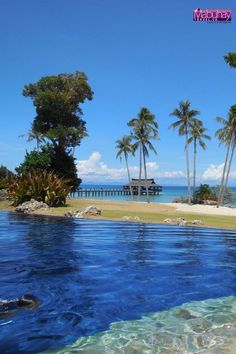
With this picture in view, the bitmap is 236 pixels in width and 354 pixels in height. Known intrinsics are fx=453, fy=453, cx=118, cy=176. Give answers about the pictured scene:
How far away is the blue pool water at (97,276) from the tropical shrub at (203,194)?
158ft

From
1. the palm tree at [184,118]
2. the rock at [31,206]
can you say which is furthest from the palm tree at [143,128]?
the rock at [31,206]

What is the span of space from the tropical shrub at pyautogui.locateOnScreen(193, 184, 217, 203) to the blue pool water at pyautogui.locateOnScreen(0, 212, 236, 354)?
4824 centimetres

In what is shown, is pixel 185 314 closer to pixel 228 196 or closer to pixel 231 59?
pixel 231 59

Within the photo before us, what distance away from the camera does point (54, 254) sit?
14.2 meters

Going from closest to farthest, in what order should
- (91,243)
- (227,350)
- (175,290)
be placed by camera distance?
(227,350)
(175,290)
(91,243)

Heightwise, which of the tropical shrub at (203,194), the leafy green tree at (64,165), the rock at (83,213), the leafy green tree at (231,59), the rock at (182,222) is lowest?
the rock at (182,222)

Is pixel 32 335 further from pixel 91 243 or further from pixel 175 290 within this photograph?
pixel 91 243

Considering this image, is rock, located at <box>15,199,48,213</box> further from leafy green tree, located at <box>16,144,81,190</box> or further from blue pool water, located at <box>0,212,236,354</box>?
leafy green tree, located at <box>16,144,81,190</box>

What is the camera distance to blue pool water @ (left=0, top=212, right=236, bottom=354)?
725 centimetres

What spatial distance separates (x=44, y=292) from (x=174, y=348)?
379 cm

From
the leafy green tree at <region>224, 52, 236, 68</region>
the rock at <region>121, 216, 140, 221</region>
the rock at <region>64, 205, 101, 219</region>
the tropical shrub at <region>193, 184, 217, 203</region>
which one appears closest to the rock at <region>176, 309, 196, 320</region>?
the leafy green tree at <region>224, 52, 236, 68</region>

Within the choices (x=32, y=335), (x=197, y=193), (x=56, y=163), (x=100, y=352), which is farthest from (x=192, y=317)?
(x=197, y=193)

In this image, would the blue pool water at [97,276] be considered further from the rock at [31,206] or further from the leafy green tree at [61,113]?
the leafy green tree at [61,113]

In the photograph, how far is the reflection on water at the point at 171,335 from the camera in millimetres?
6270
